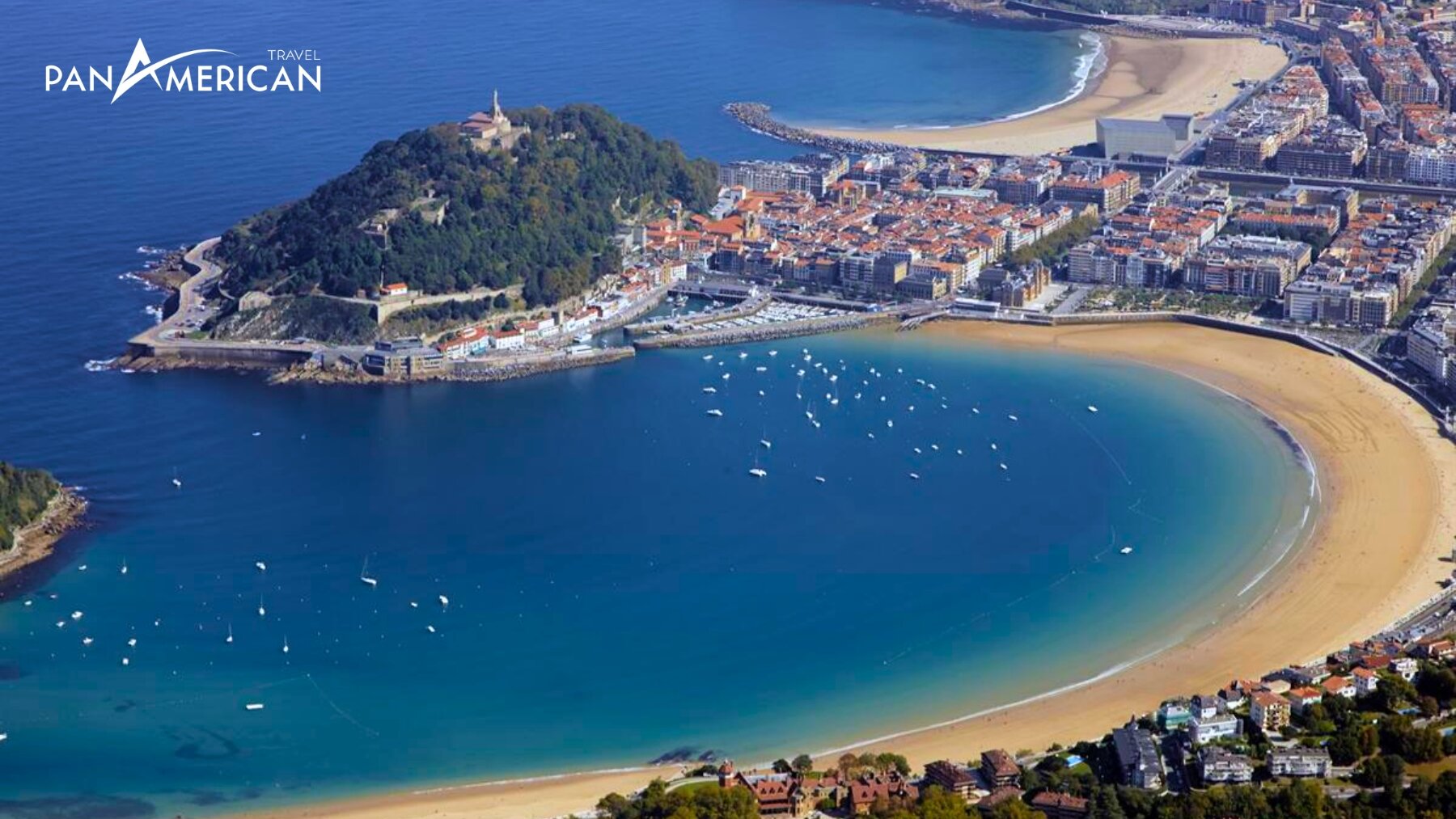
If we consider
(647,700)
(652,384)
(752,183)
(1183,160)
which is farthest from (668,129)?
(647,700)

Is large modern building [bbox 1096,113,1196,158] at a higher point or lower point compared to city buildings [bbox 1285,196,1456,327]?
higher

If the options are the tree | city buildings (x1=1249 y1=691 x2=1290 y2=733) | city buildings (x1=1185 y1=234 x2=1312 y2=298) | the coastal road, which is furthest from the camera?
city buildings (x1=1185 y1=234 x2=1312 y2=298)

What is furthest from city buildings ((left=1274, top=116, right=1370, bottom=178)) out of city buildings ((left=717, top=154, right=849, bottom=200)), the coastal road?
the coastal road

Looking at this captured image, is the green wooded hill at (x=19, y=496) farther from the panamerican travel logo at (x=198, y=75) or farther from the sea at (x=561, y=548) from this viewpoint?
the panamerican travel logo at (x=198, y=75)

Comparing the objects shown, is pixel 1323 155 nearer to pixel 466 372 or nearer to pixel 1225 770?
pixel 466 372

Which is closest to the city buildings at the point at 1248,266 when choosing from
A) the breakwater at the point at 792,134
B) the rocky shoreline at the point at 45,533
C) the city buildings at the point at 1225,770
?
the breakwater at the point at 792,134

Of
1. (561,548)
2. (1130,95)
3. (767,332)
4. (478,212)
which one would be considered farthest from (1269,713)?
(1130,95)

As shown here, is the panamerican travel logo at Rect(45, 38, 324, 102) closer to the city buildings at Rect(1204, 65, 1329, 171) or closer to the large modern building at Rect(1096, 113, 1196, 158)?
the large modern building at Rect(1096, 113, 1196, 158)
